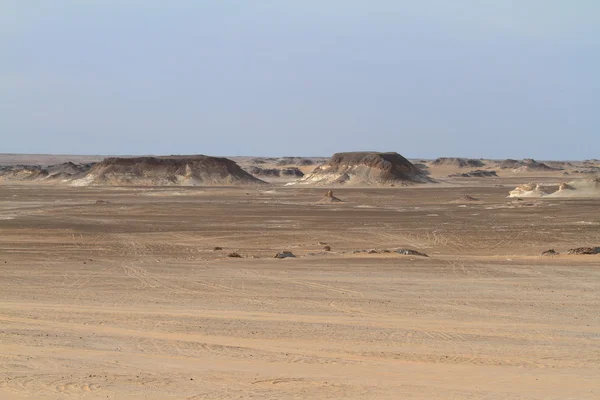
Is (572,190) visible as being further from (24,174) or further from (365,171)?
(24,174)

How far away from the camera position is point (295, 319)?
13.8m

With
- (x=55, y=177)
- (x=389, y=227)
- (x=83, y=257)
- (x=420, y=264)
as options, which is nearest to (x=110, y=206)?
(x=389, y=227)

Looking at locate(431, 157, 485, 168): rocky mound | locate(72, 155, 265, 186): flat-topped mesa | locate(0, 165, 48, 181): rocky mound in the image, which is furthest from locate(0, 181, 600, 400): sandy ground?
locate(431, 157, 485, 168): rocky mound

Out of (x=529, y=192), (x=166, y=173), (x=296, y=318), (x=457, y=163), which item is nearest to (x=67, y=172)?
(x=166, y=173)

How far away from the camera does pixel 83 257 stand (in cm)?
2448

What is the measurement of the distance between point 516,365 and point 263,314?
5086 millimetres

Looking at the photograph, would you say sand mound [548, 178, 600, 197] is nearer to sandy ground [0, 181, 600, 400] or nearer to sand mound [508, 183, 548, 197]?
sand mound [508, 183, 548, 197]

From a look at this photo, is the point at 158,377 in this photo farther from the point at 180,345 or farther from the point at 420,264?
the point at 420,264

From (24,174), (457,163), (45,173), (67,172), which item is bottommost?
(24,174)

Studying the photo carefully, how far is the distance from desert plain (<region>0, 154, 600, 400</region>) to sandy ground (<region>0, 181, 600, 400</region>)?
0.04m

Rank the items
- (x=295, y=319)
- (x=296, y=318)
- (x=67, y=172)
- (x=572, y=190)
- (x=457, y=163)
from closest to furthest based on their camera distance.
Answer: (x=295, y=319)
(x=296, y=318)
(x=572, y=190)
(x=67, y=172)
(x=457, y=163)

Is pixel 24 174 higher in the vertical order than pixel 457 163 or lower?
lower

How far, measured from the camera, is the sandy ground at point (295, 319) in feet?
30.8

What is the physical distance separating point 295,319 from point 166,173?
278ft
